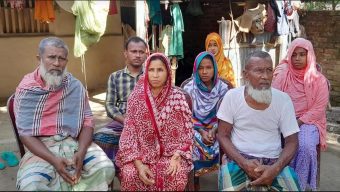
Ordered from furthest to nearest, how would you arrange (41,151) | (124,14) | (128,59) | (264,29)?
(124,14) < (264,29) < (128,59) < (41,151)

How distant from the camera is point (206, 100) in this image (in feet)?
11.3

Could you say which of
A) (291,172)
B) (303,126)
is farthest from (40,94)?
(303,126)

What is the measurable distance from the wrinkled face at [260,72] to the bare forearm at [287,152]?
1.44ft

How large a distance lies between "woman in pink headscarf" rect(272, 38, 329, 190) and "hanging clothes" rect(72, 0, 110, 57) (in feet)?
9.38

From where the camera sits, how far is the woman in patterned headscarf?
3.23 meters

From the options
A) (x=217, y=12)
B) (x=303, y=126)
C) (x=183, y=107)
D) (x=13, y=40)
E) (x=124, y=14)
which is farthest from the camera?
(x=217, y=12)

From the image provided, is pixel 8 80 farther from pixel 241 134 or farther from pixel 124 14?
pixel 241 134

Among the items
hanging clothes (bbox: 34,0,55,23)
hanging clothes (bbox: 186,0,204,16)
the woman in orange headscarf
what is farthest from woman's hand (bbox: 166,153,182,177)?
hanging clothes (bbox: 186,0,204,16)

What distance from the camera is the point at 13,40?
719cm

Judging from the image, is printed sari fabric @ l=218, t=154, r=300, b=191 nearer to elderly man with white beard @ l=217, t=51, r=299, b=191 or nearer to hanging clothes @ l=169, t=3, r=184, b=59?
elderly man with white beard @ l=217, t=51, r=299, b=191

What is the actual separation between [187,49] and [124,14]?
2.61 metres

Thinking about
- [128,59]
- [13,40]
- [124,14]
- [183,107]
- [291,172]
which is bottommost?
[291,172]

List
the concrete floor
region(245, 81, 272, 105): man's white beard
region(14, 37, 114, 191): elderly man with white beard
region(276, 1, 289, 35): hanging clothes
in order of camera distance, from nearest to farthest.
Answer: region(14, 37, 114, 191): elderly man with white beard → region(245, 81, 272, 105): man's white beard → the concrete floor → region(276, 1, 289, 35): hanging clothes

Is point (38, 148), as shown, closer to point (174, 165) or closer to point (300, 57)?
point (174, 165)
